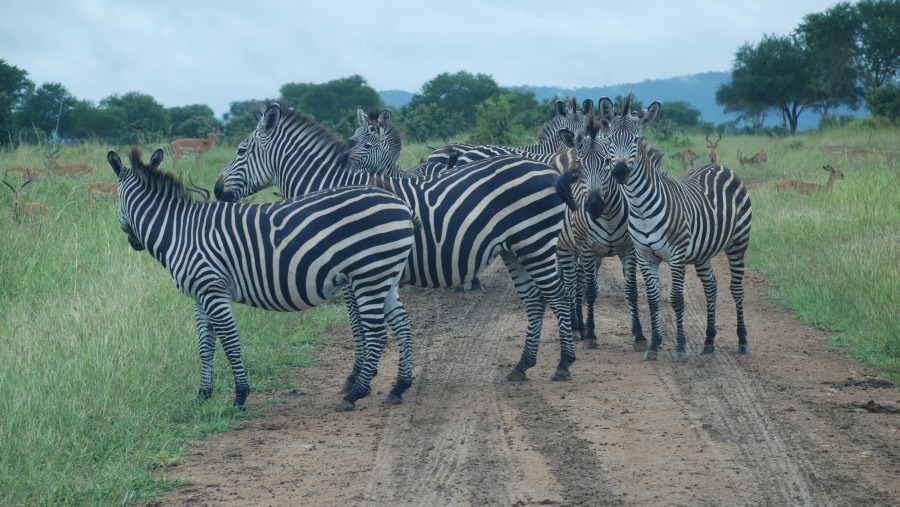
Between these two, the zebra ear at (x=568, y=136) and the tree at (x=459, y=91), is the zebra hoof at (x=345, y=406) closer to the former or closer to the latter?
the zebra ear at (x=568, y=136)

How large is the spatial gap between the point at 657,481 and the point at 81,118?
39781 millimetres

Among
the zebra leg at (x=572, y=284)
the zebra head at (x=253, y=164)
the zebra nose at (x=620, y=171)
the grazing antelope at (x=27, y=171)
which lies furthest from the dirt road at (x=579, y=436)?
the grazing antelope at (x=27, y=171)

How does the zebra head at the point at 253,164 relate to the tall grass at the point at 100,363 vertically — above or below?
above

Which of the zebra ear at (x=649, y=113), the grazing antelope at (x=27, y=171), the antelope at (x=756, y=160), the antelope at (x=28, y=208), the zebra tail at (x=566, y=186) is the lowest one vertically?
the antelope at (x=756, y=160)

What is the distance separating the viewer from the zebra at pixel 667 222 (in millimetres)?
8305

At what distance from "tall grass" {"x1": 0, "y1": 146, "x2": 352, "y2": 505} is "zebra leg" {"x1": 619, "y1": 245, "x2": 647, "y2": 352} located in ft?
9.10

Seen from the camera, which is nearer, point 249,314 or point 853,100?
point 249,314

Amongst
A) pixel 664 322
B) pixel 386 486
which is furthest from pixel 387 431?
pixel 664 322

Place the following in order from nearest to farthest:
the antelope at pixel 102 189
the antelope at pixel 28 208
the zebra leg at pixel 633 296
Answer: the zebra leg at pixel 633 296 < the antelope at pixel 28 208 < the antelope at pixel 102 189

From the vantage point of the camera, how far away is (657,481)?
511 cm

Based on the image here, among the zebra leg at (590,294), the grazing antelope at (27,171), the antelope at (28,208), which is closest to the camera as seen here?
the zebra leg at (590,294)

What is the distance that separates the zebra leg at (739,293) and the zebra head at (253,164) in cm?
457

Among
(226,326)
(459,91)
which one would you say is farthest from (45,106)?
(226,326)

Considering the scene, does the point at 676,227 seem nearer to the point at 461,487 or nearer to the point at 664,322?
the point at 664,322
